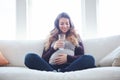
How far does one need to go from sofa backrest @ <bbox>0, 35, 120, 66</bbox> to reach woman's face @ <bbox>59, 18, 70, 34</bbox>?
0.88 ft

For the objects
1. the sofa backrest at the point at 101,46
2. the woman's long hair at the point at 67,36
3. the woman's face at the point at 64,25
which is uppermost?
the woman's face at the point at 64,25

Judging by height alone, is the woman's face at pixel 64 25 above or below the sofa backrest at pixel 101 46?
above

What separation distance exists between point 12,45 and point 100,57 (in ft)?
3.58

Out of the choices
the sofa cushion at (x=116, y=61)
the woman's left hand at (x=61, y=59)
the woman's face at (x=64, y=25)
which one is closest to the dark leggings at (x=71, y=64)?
the sofa cushion at (x=116, y=61)

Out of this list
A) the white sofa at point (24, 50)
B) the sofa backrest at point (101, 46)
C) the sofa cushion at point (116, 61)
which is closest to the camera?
the white sofa at point (24, 50)

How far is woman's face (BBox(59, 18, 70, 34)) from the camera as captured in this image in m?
2.81

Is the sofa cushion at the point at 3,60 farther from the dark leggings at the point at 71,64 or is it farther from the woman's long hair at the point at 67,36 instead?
the dark leggings at the point at 71,64

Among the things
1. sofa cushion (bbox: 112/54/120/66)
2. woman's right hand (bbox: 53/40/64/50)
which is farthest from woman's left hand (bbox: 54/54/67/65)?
sofa cushion (bbox: 112/54/120/66)

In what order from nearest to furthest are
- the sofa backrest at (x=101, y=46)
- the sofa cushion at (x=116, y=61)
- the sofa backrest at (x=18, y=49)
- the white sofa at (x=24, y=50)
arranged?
the white sofa at (x=24, y=50), the sofa cushion at (x=116, y=61), the sofa backrest at (x=101, y=46), the sofa backrest at (x=18, y=49)

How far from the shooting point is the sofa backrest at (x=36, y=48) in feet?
8.69

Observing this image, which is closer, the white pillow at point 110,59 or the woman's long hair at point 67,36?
the white pillow at point 110,59

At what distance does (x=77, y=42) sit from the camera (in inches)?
105

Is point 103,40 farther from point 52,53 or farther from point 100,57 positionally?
point 52,53

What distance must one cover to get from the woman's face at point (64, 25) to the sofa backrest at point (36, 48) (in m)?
0.27
